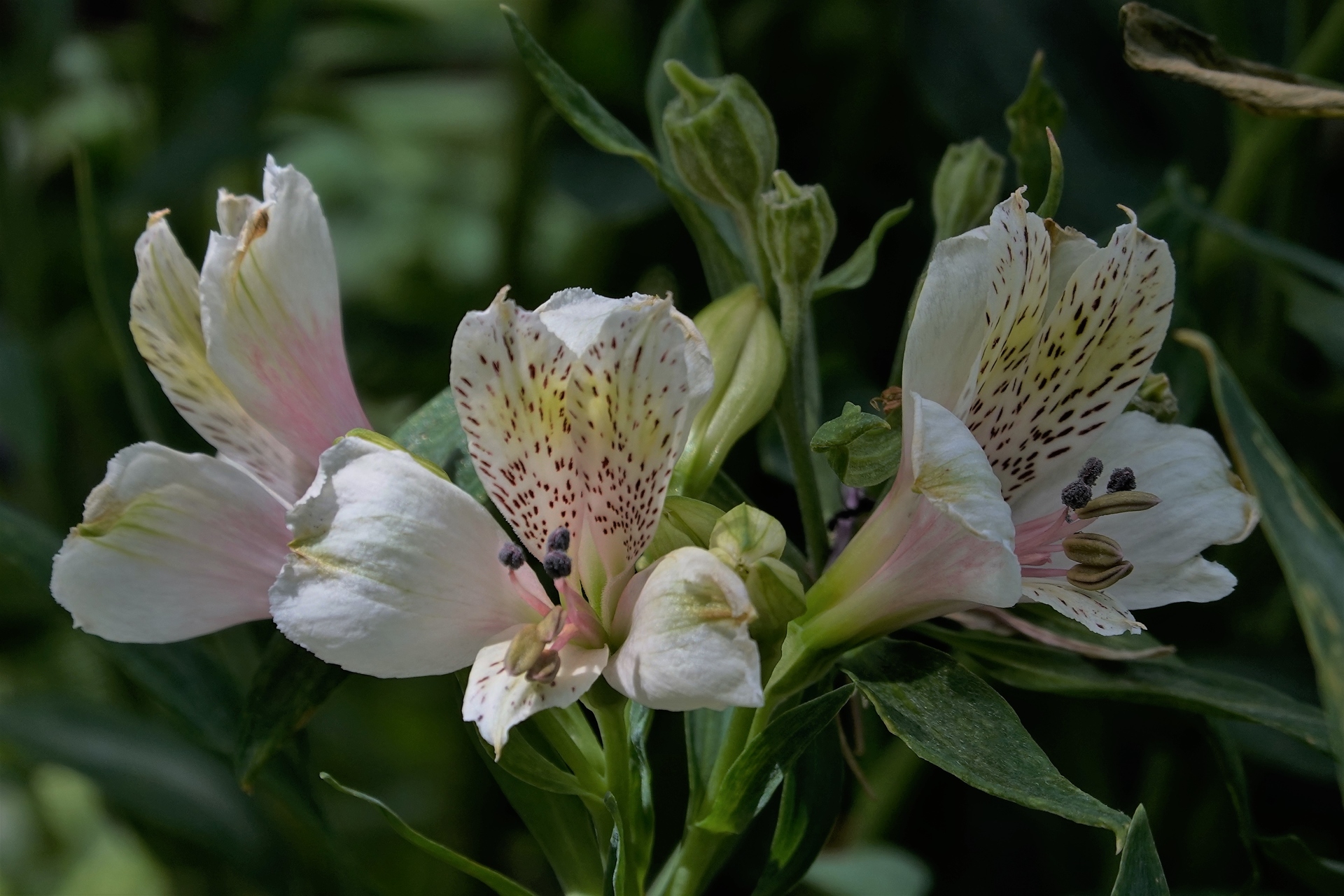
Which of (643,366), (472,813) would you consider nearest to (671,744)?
(472,813)

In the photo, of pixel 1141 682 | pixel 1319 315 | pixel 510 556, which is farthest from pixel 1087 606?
pixel 1319 315

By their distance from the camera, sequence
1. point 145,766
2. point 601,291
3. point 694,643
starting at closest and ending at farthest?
point 694,643
point 145,766
point 601,291

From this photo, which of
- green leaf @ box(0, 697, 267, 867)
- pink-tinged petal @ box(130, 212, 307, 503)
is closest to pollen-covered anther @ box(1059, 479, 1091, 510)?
pink-tinged petal @ box(130, 212, 307, 503)

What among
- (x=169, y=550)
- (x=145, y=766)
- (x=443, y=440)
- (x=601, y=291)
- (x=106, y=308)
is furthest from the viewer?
(x=601, y=291)

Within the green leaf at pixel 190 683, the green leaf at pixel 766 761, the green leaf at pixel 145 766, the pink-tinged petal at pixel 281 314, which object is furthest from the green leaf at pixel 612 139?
the green leaf at pixel 145 766

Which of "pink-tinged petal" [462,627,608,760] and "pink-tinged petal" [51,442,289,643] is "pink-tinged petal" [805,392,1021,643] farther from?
"pink-tinged petal" [51,442,289,643]

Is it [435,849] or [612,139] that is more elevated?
[612,139]

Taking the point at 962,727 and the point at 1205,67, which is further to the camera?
the point at 1205,67

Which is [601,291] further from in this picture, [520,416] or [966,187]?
[520,416]
